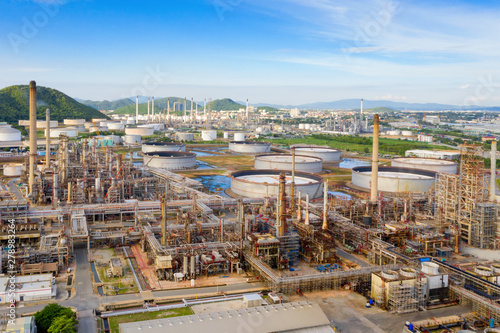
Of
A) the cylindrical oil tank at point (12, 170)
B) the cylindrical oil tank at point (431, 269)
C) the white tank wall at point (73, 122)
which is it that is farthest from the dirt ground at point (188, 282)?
the white tank wall at point (73, 122)

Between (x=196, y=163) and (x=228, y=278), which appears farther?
(x=196, y=163)

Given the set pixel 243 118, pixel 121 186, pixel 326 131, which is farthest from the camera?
pixel 243 118

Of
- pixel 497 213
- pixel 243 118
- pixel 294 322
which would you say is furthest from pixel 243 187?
pixel 243 118

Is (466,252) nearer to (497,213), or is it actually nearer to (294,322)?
(497,213)

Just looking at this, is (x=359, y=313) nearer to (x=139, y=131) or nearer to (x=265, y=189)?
(x=265, y=189)

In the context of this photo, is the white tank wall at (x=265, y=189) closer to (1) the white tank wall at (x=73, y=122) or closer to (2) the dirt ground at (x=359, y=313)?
(2) the dirt ground at (x=359, y=313)

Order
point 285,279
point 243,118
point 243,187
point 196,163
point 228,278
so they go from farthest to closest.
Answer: point 243,118
point 196,163
point 243,187
point 228,278
point 285,279

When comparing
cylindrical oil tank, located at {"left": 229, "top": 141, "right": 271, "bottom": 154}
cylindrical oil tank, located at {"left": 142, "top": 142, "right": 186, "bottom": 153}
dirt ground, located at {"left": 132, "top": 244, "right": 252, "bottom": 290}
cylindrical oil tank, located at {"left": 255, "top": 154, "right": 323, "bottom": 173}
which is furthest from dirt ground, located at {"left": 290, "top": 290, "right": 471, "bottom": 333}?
cylindrical oil tank, located at {"left": 229, "top": 141, "right": 271, "bottom": 154}

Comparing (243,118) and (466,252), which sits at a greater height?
(243,118)
